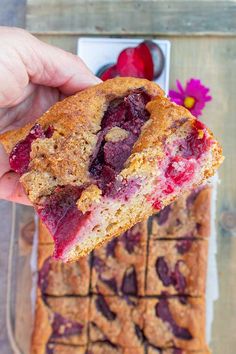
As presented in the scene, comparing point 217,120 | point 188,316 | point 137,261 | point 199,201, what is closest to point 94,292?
point 137,261

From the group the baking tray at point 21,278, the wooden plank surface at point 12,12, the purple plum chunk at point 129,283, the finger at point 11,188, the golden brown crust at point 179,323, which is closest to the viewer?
the finger at point 11,188

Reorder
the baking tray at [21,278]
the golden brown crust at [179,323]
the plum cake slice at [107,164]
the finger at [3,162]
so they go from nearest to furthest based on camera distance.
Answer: the plum cake slice at [107,164] → the finger at [3,162] → the golden brown crust at [179,323] → the baking tray at [21,278]

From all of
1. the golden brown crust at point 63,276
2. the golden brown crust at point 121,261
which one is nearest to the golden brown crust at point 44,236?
the golden brown crust at point 63,276

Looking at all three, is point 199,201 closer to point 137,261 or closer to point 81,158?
point 137,261

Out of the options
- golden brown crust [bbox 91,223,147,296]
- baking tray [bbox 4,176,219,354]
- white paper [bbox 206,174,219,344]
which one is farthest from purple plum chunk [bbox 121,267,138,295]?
baking tray [bbox 4,176,219,354]

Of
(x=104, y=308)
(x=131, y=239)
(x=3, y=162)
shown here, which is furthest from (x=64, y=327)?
(x=3, y=162)

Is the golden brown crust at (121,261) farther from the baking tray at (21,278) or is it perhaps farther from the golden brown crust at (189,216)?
the baking tray at (21,278)
